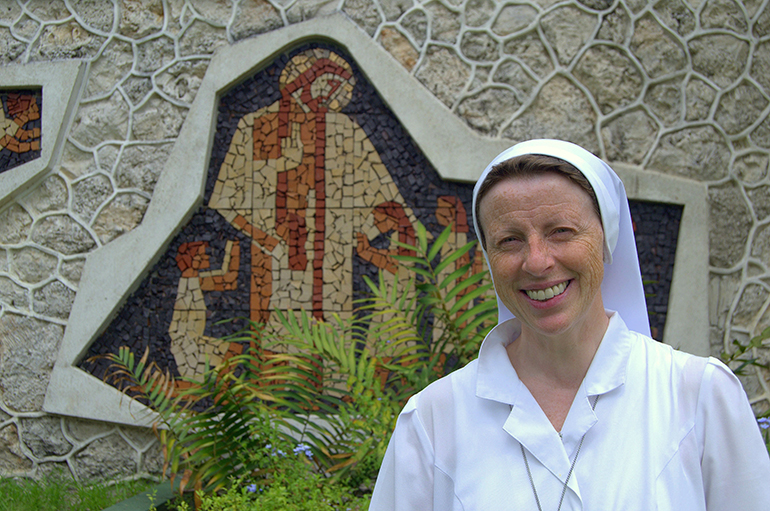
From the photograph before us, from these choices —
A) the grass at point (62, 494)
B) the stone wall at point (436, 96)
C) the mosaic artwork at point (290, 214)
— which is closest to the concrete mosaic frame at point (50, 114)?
the stone wall at point (436, 96)

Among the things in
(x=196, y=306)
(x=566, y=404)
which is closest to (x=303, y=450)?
(x=196, y=306)

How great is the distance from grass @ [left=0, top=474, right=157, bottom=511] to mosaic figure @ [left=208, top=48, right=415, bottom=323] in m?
1.23

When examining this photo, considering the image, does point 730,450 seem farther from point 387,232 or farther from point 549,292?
point 387,232

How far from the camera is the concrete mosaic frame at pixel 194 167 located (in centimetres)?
348

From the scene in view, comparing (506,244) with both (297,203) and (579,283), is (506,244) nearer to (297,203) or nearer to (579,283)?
(579,283)

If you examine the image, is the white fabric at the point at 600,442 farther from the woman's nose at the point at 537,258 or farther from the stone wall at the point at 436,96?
the stone wall at the point at 436,96

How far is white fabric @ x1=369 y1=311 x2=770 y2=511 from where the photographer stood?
1.07m

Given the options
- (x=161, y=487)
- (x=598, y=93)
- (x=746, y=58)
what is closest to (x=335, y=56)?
(x=598, y=93)

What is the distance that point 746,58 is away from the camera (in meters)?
3.44

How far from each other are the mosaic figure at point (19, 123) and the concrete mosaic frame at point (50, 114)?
3.8 inches

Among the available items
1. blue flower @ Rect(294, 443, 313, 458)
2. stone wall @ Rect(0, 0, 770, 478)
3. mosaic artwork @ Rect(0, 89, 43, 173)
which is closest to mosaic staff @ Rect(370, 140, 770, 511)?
blue flower @ Rect(294, 443, 313, 458)

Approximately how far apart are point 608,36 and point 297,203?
6.65 feet

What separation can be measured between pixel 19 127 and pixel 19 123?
0.08 ft

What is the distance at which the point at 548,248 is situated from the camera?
1174mm
